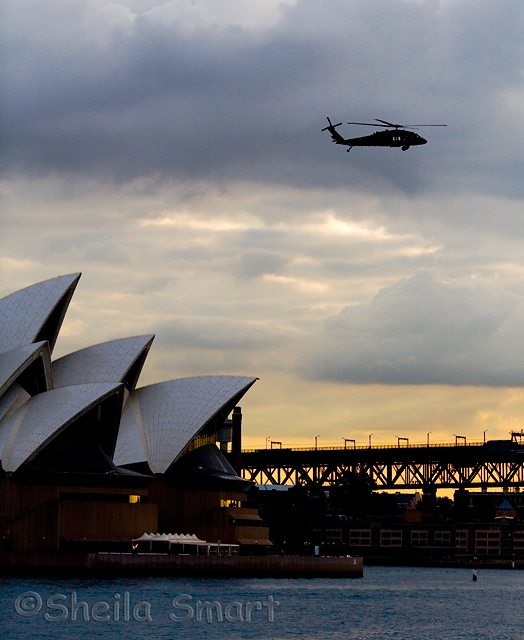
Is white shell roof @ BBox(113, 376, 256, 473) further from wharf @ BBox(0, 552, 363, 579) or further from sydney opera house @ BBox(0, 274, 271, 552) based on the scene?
wharf @ BBox(0, 552, 363, 579)

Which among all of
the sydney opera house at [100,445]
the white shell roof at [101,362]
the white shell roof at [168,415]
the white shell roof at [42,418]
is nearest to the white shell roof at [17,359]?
the sydney opera house at [100,445]

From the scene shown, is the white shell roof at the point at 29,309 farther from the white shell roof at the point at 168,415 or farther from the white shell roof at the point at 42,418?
Result: the white shell roof at the point at 168,415

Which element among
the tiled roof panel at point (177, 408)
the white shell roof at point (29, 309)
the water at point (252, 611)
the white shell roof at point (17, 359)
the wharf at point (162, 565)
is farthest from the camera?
the tiled roof panel at point (177, 408)

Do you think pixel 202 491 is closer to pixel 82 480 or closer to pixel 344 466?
pixel 82 480

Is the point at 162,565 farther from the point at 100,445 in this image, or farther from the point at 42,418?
the point at 42,418

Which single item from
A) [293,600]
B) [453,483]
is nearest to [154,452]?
[293,600]

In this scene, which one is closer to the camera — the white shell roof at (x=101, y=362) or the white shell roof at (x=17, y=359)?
the white shell roof at (x=17, y=359)
